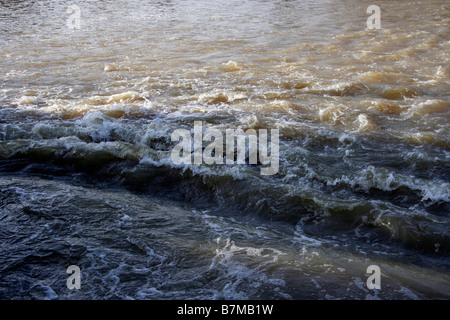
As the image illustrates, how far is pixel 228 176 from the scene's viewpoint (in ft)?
16.4

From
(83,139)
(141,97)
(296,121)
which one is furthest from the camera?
(141,97)

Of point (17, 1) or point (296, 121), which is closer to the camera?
point (296, 121)

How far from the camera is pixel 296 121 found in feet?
21.7

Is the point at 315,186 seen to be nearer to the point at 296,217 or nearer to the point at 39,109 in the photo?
the point at 296,217

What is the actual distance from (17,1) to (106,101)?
626 inches

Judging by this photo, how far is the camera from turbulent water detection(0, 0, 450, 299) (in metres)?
3.39

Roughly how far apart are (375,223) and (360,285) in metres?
0.99

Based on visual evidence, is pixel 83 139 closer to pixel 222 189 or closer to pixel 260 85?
pixel 222 189

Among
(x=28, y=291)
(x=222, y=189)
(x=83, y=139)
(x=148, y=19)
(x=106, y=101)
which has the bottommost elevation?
(x=28, y=291)

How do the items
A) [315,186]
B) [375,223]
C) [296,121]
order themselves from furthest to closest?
1. [296,121]
2. [315,186]
3. [375,223]

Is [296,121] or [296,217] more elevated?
[296,121]

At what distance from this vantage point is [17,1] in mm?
19812

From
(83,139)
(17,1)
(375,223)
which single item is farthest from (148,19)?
(375,223)

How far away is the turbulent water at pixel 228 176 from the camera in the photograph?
11.1 ft
